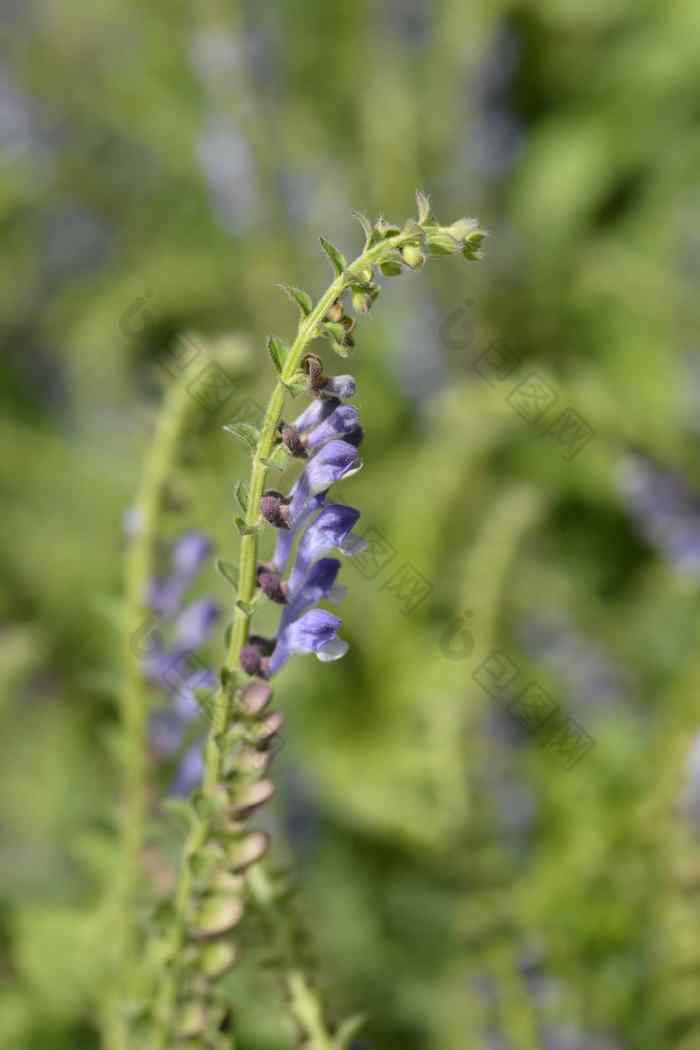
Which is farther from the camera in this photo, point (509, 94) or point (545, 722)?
point (509, 94)

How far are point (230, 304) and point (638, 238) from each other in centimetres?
65

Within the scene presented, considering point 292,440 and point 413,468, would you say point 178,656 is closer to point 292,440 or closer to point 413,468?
point 292,440

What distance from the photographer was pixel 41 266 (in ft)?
6.84

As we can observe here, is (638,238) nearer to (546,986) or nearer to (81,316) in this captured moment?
(81,316)

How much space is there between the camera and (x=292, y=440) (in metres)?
0.54

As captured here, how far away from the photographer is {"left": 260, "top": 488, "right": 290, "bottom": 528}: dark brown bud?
562 mm

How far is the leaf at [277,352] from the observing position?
1.76 ft

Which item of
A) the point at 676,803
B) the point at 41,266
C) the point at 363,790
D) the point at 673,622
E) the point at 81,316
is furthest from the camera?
the point at 41,266

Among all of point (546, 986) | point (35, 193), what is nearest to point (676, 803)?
point (546, 986)

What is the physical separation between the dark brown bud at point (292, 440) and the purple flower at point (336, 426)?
0.04 metres

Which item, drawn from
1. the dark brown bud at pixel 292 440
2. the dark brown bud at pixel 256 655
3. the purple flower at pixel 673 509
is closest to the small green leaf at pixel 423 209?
the dark brown bud at pixel 292 440

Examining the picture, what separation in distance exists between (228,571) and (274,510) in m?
0.04

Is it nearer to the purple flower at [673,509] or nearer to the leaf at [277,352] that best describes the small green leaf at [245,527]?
the leaf at [277,352]

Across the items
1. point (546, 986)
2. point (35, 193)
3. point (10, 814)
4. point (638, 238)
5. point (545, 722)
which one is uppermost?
point (35, 193)
